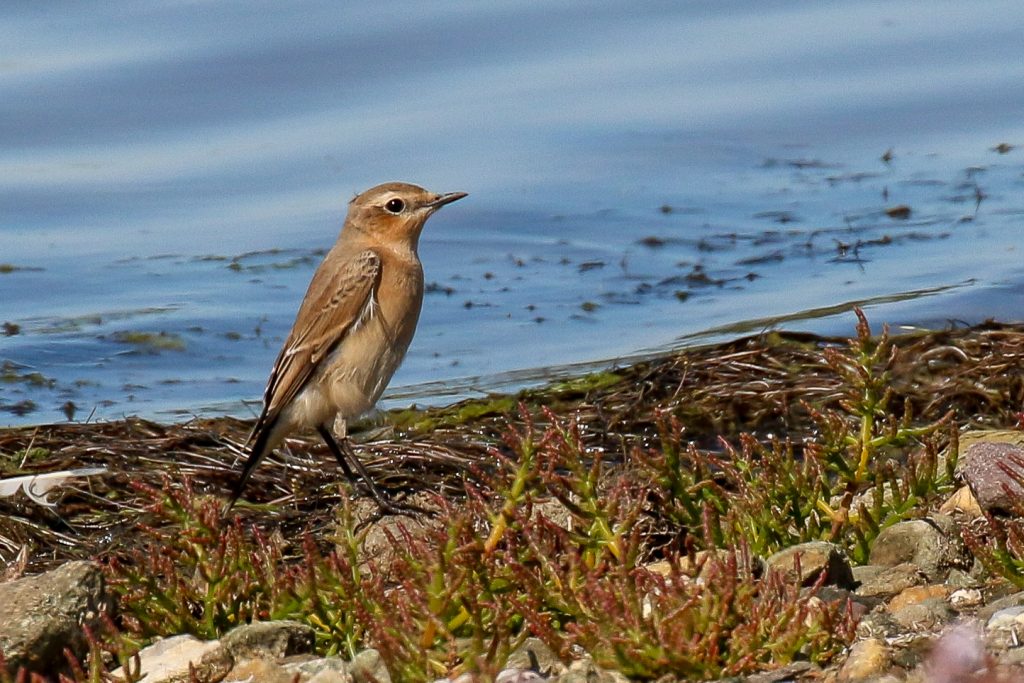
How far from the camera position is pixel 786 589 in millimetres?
5062

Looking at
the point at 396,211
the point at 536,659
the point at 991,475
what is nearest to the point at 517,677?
the point at 536,659

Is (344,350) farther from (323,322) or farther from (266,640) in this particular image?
(266,640)

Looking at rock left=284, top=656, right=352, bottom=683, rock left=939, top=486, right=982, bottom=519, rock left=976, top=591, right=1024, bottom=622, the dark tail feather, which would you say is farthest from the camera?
the dark tail feather

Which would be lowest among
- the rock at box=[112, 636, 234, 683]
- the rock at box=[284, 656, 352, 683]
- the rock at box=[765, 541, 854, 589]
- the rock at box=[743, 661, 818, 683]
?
the rock at box=[743, 661, 818, 683]

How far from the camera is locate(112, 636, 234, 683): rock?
18.0 feet

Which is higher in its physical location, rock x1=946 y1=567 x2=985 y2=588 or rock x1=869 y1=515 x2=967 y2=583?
rock x1=869 y1=515 x2=967 y2=583

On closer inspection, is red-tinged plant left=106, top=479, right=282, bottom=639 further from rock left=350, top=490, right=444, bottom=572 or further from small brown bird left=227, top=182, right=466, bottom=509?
small brown bird left=227, top=182, right=466, bottom=509

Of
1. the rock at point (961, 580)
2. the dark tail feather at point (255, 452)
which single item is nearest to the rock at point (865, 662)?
the rock at point (961, 580)

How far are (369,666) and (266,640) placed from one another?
0.44 m

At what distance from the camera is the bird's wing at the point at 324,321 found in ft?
27.8

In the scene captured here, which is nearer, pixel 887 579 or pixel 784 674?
pixel 784 674

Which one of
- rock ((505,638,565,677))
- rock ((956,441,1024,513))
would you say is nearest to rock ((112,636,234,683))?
rock ((505,638,565,677))

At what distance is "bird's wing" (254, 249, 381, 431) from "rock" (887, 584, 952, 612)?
3.46m

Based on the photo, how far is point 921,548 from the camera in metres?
6.07
